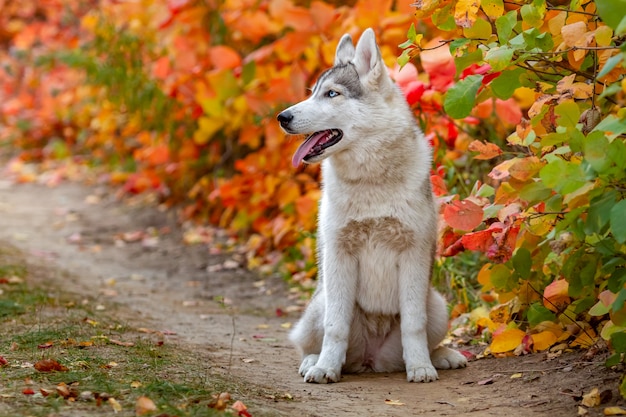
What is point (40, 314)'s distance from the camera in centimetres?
498

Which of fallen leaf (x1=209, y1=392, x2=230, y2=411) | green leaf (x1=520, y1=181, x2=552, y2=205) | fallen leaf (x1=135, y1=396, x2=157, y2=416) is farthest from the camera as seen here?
green leaf (x1=520, y1=181, x2=552, y2=205)

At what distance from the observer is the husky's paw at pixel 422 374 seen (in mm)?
4148

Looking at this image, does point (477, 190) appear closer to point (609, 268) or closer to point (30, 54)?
point (609, 268)

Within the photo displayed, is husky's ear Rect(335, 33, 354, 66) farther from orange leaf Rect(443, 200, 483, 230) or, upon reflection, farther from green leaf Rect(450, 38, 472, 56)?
orange leaf Rect(443, 200, 483, 230)

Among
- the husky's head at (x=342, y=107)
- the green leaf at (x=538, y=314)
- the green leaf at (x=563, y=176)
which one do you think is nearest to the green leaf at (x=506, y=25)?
the green leaf at (x=563, y=176)

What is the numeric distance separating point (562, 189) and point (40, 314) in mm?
3129

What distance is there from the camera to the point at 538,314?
403 cm

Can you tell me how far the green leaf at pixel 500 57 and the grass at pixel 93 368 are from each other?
1.57 m

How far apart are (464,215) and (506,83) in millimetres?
619

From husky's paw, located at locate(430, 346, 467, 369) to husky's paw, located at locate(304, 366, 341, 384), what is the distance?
58 cm

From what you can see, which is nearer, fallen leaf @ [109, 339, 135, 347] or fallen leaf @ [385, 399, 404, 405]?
fallen leaf @ [385, 399, 404, 405]

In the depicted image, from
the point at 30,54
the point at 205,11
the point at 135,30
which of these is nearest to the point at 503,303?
the point at 205,11

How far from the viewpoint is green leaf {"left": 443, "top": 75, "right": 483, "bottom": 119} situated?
373 cm

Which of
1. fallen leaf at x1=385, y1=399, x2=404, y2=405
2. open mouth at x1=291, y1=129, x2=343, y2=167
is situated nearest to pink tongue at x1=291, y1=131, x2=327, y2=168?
open mouth at x1=291, y1=129, x2=343, y2=167
